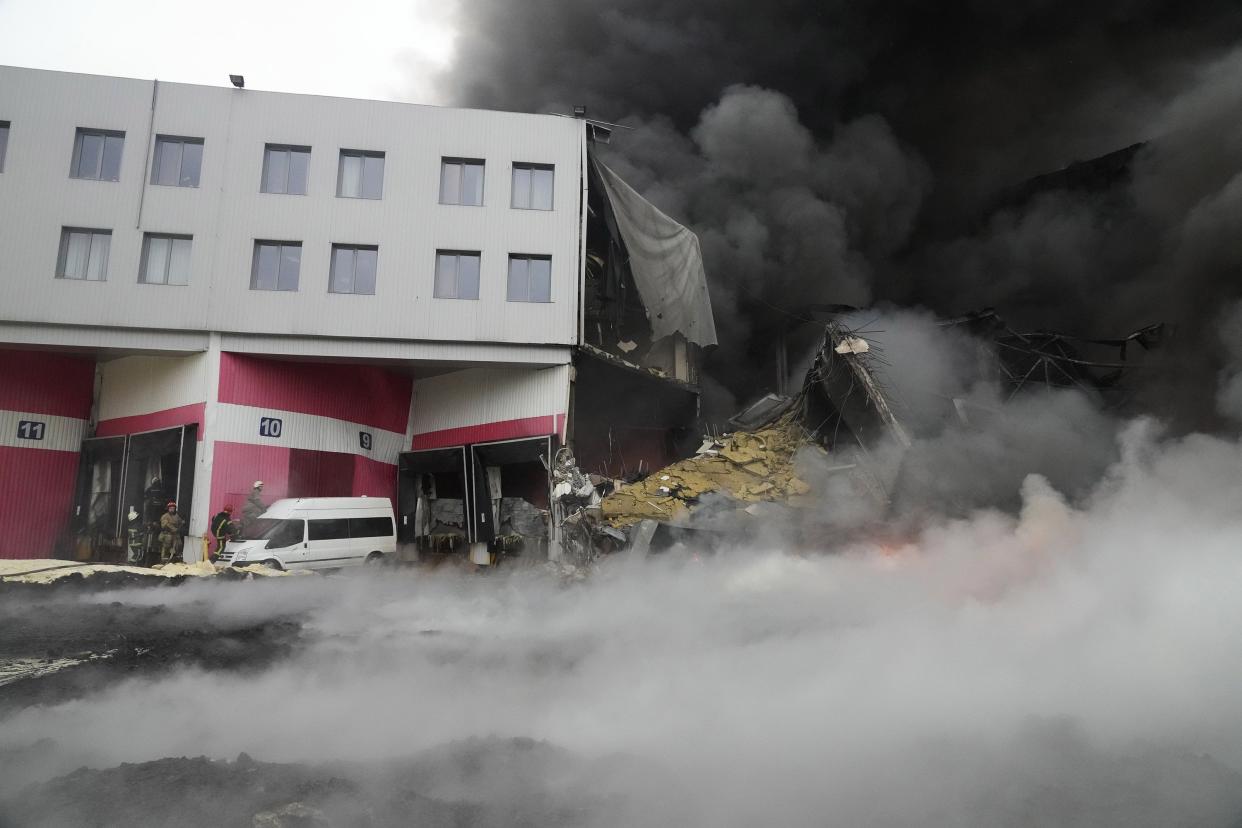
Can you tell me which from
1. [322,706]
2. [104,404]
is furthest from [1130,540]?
[104,404]

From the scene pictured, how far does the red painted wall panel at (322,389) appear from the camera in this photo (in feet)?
61.5

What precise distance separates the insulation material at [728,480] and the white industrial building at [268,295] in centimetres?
416

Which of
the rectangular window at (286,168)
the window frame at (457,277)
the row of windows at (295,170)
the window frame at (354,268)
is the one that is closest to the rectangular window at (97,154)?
the row of windows at (295,170)

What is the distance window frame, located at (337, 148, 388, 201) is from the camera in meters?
19.6

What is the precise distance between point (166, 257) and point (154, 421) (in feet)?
14.2

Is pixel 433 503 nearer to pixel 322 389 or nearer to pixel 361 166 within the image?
pixel 322 389

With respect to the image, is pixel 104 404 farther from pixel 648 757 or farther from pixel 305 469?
pixel 648 757

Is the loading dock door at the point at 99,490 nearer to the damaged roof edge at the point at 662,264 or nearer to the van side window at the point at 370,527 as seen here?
the van side window at the point at 370,527

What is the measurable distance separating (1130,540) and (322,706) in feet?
26.1

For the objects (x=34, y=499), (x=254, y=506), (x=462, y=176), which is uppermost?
(x=462, y=176)

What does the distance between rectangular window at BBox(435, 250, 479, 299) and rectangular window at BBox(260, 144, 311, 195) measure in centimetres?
407

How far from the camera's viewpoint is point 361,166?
19.8 meters

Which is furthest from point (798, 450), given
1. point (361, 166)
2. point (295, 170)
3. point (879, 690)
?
point (295, 170)

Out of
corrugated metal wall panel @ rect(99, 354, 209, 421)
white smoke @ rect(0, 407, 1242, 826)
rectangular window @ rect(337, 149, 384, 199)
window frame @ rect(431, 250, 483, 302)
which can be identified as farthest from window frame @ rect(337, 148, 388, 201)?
white smoke @ rect(0, 407, 1242, 826)
